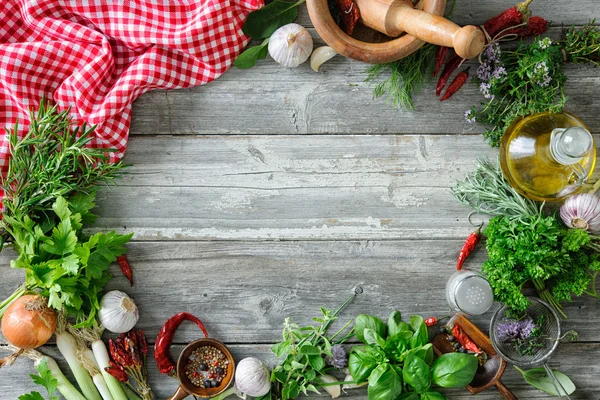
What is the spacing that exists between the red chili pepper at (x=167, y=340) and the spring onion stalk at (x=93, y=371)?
14 centimetres

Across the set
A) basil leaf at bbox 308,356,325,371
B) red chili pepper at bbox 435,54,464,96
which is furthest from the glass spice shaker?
red chili pepper at bbox 435,54,464,96

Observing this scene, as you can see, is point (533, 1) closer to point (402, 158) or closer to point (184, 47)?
point (402, 158)

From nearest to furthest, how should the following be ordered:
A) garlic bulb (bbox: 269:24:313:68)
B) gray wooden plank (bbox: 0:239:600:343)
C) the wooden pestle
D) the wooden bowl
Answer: the wooden pestle
the wooden bowl
garlic bulb (bbox: 269:24:313:68)
gray wooden plank (bbox: 0:239:600:343)

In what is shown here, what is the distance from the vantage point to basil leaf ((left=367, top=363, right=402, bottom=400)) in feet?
4.56

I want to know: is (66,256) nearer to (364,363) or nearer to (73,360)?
(73,360)

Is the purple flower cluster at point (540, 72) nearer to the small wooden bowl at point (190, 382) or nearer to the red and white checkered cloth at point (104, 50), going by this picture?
the red and white checkered cloth at point (104, 50)

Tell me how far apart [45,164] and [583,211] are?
4.20 ft

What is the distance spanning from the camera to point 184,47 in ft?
4.88

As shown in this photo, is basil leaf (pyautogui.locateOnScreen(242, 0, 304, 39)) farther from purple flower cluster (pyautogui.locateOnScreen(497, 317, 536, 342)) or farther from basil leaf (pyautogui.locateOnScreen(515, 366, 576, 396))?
basil leaf (pyautogui.locateOnScreen(515, 366, 576, 396))

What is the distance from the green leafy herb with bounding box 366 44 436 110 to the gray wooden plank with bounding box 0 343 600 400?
73 cm

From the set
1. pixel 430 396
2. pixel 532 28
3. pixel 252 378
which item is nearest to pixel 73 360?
pixel 252 378

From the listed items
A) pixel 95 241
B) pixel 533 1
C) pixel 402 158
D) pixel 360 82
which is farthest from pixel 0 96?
pixel 533 1

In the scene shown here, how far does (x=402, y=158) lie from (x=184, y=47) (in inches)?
24.4

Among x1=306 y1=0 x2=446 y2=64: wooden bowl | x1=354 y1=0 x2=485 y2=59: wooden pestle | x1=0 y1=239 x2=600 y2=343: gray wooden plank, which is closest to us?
x1=354 y1=0 x2=485 y2=59: wooden pestle
